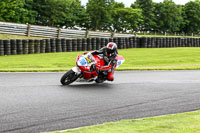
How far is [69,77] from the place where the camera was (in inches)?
399

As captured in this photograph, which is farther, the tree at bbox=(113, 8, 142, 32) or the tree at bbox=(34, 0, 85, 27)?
the tree at bbox=(113, 8, 142, 32)

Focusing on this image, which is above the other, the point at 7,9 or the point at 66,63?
the point at 7,9

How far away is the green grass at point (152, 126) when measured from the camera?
17.1ft

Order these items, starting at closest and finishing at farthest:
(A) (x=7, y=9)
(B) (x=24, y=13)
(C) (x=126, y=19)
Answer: (A) (x=7, y=9)
(B) (x=24, y=13)
(C) (x=126, y=19)

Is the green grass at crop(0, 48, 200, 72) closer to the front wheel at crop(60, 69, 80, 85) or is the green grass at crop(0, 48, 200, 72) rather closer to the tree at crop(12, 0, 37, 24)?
the front wheel at crop(60, 69, 80, 85)

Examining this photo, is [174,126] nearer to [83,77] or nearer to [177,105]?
[177,105]

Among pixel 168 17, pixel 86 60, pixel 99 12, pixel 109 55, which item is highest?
pixel 168 17

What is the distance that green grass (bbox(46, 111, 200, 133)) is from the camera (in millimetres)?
5219

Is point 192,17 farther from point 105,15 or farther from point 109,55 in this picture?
point 109,55

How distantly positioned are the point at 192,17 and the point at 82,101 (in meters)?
106

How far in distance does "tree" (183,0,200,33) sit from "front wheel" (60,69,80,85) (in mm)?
99266

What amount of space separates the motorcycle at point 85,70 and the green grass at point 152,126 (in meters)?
3.90

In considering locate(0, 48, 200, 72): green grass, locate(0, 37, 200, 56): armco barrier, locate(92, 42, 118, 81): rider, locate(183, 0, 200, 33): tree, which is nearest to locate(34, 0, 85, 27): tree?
locate(0, 37, 200, 56): armco barrier

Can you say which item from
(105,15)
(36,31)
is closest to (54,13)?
(105,15)
